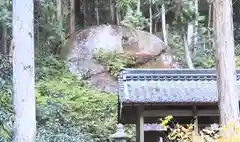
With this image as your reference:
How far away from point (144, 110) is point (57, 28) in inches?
375

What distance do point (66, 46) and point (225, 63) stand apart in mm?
11097

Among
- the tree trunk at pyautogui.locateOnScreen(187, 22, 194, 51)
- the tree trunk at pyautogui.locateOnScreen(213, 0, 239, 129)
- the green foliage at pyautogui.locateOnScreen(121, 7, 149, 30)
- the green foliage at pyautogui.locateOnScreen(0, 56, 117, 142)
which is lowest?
the green foliage at pyautogui.locateOnScreen(0, 56, 117, 142)

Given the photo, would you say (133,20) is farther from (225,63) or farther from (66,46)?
(225,63)

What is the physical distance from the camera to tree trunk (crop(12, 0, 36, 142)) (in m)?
6.79

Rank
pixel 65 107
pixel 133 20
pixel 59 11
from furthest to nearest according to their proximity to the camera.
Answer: pixel 59 11
pixel 133 20
pixel 65 107

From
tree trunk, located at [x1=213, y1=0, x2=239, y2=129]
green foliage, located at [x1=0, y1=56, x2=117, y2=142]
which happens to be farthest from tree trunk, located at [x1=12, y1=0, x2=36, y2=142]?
tree trunk, located at [x1=213, y1=0, x2=239, y2=129]

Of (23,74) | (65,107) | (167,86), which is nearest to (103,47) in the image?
(65,107)

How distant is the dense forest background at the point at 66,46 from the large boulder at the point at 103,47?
0.45 m

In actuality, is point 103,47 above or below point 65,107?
above

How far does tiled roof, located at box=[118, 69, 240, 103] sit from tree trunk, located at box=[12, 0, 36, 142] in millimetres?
1895

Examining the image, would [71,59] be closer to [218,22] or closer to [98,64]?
[98,64]

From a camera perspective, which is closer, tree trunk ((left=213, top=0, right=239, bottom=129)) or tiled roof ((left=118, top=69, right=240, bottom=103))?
tree trunk ((left=213, top=0, right=239, bottom=129))

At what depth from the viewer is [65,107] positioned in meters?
13.2

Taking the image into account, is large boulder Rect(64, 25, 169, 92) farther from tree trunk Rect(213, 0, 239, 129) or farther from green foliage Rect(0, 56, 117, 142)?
tree trunk Rect(213, 0, 239, 129)
